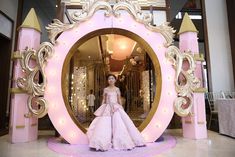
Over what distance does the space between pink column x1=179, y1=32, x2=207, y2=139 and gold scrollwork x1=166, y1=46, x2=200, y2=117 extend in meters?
0.19

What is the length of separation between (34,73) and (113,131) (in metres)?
1.62

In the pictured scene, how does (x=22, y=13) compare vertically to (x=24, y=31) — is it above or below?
above

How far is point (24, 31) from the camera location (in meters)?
3.38

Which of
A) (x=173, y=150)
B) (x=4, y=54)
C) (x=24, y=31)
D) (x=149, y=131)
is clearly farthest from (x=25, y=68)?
(x=173, y=150)

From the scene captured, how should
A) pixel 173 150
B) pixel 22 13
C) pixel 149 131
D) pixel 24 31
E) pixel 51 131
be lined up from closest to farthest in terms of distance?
pixel 173 150, pixel 149 131, pixel 24 31, pixel 51 131, pixel 22 13

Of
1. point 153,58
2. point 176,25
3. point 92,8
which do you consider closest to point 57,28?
point 92,8

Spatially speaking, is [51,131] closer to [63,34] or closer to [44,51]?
[44,51]

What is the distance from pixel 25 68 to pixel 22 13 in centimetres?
252

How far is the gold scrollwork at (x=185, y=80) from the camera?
3.21 meters

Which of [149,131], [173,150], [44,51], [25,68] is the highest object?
[44,51]

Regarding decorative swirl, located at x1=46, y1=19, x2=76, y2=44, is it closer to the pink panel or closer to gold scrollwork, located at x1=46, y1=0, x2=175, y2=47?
gold scrollwork, located at x1=46, y1=0, x2=175, y2=47

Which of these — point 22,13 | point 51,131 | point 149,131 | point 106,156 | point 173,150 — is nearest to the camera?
point 106,156

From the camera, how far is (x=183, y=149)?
2723mm

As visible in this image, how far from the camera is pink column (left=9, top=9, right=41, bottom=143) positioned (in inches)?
124
